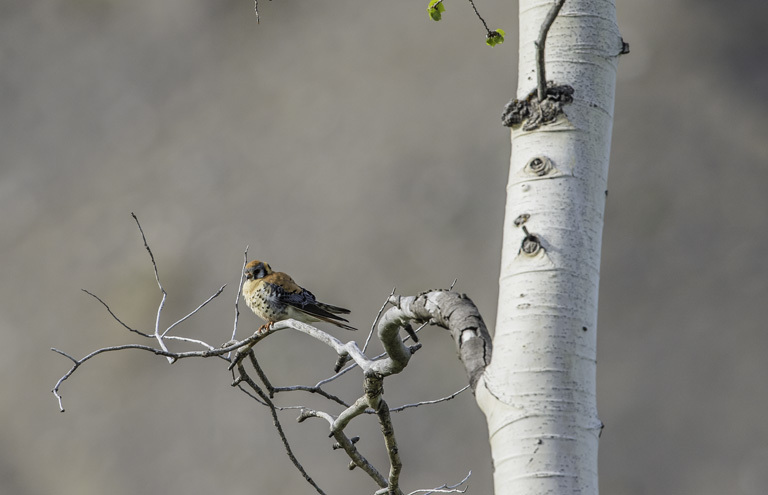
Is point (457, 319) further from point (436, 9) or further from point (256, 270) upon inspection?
point (256, 270)

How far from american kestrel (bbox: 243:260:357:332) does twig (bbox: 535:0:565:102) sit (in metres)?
1.64

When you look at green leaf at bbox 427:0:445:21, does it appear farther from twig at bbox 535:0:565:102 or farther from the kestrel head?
the kestrel head

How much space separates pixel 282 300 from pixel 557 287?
190 cm

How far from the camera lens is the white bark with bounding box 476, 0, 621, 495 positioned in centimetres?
68

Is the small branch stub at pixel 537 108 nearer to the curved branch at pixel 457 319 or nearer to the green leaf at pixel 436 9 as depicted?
the curved branch at pixel 457 319

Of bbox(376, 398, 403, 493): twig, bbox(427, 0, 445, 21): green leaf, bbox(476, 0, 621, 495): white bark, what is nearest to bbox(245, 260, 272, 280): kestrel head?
bbox(376, 398, 403, 493): twig

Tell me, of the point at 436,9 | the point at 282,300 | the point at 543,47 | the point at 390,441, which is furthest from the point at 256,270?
the point at 543,47

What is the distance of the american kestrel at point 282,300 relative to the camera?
2.45 meters

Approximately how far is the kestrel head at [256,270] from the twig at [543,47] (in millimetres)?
2039

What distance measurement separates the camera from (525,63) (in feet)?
2.95

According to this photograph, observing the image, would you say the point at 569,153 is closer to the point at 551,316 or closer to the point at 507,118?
the point at 507,118

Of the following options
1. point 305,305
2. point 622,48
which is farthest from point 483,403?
point 305,305

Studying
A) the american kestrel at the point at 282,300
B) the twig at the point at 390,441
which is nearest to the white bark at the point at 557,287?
the twig at the point at 390,441

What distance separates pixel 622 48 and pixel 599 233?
0.26 m
